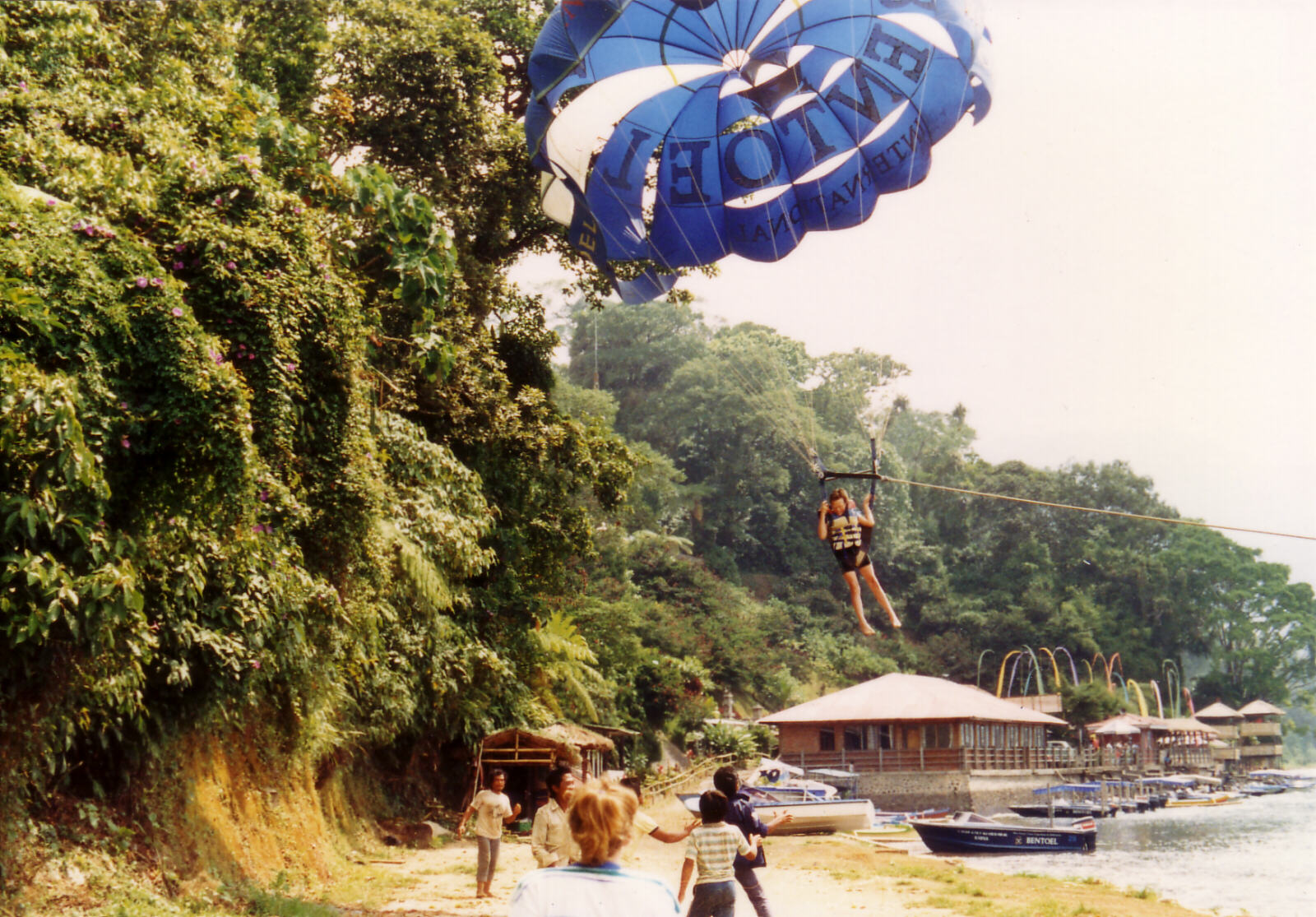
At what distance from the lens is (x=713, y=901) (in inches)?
222

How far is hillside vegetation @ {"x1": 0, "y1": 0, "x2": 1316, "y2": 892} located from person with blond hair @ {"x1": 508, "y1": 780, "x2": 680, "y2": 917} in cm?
411

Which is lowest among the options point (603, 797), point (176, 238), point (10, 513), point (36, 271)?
point (603, 797)

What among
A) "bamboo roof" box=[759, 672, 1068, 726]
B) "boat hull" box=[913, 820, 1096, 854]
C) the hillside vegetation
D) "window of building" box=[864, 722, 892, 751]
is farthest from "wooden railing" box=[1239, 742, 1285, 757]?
the hillside vegetation

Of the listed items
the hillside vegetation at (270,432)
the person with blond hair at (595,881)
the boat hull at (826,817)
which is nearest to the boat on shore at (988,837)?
the boat hull at (826,817)

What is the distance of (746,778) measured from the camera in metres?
34.3

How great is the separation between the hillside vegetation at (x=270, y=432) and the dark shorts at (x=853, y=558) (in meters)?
2.44

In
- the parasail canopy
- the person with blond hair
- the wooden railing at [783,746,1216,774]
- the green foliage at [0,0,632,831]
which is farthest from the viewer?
the wooden railing at [783,746,1216,774]

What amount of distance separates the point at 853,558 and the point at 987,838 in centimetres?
1648

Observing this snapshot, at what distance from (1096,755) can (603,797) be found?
172 feet

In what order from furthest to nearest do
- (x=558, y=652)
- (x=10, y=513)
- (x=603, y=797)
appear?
(x=558, y=652) < (x=10, y=513) < (x=603, y=797)

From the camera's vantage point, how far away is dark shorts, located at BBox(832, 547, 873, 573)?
914 centimetres

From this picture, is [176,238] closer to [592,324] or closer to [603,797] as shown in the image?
[603,797]

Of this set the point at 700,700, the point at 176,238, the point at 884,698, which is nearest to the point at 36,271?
the point at 176,238

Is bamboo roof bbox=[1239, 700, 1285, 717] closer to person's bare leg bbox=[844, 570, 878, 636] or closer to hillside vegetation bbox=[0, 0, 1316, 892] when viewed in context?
hillside vegetation bbox=[0, 0, 1316, 892]
